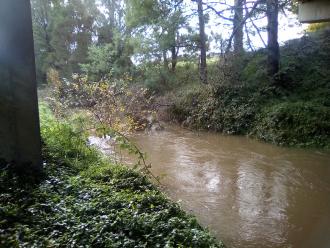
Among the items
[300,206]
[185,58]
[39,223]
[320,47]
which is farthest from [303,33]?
[39,223]

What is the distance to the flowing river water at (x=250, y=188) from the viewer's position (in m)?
5.77

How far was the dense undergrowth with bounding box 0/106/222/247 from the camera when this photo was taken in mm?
3754

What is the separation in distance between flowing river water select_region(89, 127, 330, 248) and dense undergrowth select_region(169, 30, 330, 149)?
807 mm

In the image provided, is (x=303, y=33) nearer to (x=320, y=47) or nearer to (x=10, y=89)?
(x=320, y=47)

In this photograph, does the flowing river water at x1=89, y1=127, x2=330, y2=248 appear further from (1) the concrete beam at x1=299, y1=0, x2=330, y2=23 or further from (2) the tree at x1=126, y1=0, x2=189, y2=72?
(2) the tree at x1=126, y1=0, x2=189, y2=72

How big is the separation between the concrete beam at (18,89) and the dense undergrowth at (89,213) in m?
0.39

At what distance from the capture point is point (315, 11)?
6555 millimetres

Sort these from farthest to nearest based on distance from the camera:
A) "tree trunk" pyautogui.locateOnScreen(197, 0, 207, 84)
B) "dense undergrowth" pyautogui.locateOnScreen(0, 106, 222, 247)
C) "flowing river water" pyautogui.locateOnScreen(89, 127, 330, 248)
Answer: "tree trunk" pyautogui.locateOnScreen(197, 0, 207, 84) < "flowing river water" pyautogui.locateOnScreen(89, 127, 330, 248) < "dense undergrowth" pyautogui.locateOnScreen(0, 106, 222, 247)

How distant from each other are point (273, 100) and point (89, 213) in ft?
32.9

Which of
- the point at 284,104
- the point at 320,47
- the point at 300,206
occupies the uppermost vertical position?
the point at 320,47

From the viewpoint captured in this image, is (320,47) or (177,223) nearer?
(177,223)

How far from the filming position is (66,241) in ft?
12.0

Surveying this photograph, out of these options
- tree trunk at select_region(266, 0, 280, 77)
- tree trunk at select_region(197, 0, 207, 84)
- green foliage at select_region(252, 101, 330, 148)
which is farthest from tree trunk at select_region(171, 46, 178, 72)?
green foliage at select_region(252, 101, 330, 148)

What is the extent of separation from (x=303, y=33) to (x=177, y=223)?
1448 cm
